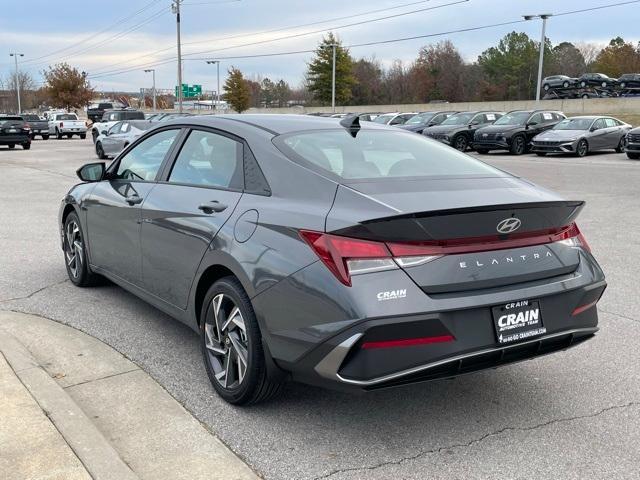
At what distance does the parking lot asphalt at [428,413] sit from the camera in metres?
3.03

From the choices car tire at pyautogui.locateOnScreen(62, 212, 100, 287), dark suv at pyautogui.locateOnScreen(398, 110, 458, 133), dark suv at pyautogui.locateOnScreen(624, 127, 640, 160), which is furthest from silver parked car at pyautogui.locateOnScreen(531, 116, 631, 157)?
car tire at pyautogui.locateOnScreen(62, 212, 100, 287)

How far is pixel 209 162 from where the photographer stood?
4129 millimetres

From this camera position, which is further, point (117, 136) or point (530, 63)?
point (530, 63)

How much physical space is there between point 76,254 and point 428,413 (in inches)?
152

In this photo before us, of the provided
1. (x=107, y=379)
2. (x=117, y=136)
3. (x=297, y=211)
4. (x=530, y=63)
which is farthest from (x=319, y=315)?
(x=530, y=63)

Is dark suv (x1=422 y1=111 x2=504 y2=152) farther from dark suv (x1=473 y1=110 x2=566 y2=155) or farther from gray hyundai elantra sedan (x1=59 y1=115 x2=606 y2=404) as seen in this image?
gray hyundai elantra sedan (x1=59 y1=115 x2=606 y2=404)

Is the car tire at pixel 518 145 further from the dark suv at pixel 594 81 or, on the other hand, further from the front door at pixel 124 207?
the dark suv at pixel 594 81

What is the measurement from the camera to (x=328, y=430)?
3.38 metres

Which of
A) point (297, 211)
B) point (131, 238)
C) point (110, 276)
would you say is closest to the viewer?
point (297, 211)

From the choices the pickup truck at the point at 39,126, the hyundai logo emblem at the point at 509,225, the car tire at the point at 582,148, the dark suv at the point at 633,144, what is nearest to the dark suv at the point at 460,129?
the car tire at the point at 582,148

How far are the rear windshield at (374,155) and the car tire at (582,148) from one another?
71.6 feet

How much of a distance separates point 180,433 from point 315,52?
77.4m

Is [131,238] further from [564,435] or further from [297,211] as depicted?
[564,435]

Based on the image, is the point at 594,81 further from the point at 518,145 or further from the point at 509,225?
the point at 509,225
